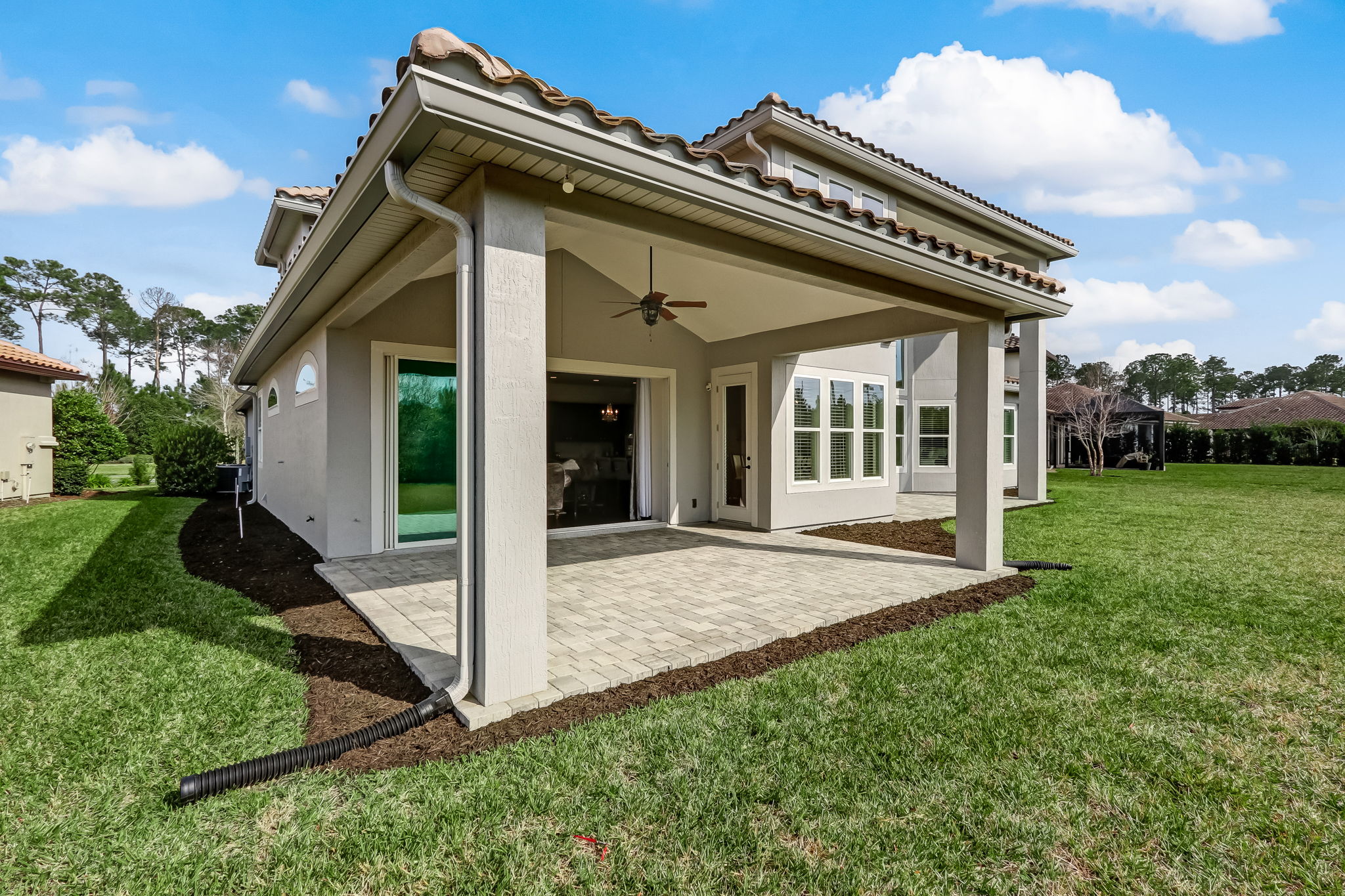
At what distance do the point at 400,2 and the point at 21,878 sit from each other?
8796 mm

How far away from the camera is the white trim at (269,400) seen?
32.2 feet

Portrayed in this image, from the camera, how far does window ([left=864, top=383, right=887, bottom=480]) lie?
A: 10.3m

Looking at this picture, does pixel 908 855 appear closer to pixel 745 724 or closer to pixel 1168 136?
pixel 745 724

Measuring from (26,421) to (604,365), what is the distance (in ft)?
42.5

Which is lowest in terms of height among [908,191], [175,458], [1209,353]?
[175,458]

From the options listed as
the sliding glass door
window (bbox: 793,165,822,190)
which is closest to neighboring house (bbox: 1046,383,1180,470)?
window (bbox: 793,165,822,190)

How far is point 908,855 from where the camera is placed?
2.05m

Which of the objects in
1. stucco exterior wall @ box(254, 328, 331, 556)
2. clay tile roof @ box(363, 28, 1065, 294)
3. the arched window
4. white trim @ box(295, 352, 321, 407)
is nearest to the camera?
clay tile roof @ box(363, 28, 1065, 294)

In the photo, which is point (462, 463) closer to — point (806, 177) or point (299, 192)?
point (806, 177)

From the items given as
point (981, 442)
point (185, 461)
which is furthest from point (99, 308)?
point (981, 442)

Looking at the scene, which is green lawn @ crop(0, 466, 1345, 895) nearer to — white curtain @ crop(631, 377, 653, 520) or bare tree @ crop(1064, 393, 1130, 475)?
white curtain @ crop(631, 377, 653, 520)

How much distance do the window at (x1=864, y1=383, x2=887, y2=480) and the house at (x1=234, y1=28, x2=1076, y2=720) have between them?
0.17 feet

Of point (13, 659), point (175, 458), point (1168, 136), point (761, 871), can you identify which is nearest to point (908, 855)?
point (761, 871)

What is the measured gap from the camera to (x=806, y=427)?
30.7 feet
